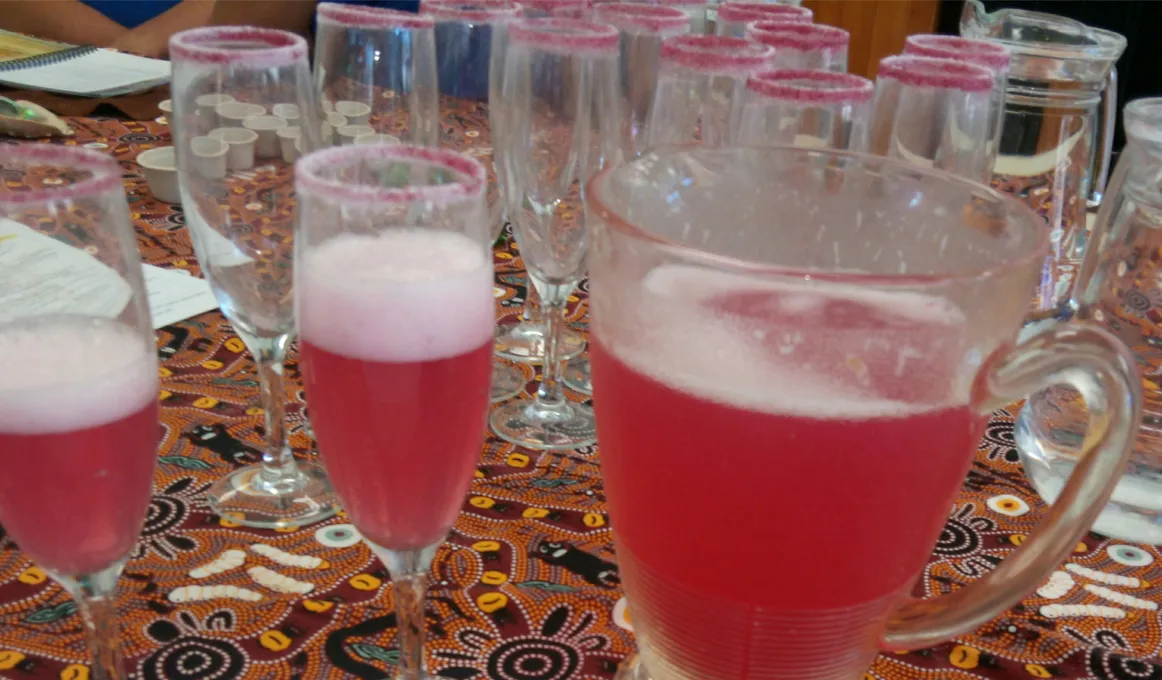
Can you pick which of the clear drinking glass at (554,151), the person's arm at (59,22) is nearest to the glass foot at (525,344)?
the clear drinking glass at (554,151)

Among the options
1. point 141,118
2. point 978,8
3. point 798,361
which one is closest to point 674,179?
point 798,361

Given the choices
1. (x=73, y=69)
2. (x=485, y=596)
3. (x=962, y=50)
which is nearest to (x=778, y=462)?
(x=485, y=596)

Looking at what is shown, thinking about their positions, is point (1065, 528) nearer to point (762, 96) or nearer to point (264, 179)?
point (762, 96)

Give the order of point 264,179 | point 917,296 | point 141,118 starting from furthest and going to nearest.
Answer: point 141,118 < point 264,179 < point 917,296

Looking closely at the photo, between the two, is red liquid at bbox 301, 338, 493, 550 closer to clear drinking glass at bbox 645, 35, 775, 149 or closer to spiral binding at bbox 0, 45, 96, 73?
clear drinking glass at bbox 645, 35, 775, 149

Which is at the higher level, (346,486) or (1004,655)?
(346,486)

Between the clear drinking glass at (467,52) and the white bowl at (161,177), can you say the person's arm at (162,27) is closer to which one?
the white bowl at (161,177)

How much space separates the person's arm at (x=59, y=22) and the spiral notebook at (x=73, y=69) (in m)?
0.46

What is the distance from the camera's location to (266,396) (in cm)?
70

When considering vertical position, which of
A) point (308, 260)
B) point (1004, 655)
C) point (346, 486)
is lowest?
point (1004, 655)

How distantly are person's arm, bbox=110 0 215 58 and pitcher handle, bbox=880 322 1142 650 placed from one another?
6.13ft

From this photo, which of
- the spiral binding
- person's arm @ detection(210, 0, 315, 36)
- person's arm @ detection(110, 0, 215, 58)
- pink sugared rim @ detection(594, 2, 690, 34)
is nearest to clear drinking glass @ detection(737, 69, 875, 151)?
pink sugared rim @ detection(594, 2, 690, 34)

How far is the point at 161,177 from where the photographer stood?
43.6 inches

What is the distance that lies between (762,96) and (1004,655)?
38cm
